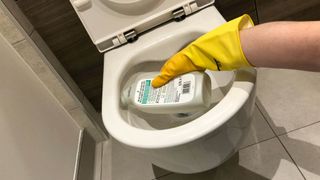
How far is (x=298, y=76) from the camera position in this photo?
3.66ft

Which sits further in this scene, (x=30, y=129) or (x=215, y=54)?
(x=30, y=129)

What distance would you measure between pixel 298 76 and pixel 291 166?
33 centimetres

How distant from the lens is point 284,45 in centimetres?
55

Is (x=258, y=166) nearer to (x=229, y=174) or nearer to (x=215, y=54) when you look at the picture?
(x=229, y=174)

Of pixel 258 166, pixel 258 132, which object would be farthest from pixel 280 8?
pixel 258 166

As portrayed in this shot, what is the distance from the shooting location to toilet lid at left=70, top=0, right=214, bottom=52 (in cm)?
83

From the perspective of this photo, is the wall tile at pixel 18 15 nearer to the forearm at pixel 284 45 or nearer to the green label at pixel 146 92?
the green label at pixel 146 92

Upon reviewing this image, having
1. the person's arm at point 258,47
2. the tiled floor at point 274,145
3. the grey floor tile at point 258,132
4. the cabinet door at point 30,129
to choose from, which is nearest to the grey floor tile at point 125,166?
the tiled floor at point 274,145

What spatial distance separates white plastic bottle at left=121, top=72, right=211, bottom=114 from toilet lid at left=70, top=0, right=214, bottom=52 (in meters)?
0.17

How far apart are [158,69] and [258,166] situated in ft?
1.32

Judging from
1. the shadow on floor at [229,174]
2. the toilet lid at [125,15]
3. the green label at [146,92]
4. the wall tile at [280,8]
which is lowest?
the shadow on floor at [229,174]

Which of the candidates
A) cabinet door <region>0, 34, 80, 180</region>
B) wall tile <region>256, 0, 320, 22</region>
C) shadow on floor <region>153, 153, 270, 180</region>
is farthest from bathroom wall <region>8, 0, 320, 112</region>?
shadow on floor <region>153, 153, 270, 180</region>

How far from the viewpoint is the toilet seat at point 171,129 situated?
595 millimetres

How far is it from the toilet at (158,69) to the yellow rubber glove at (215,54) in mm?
A: 47
